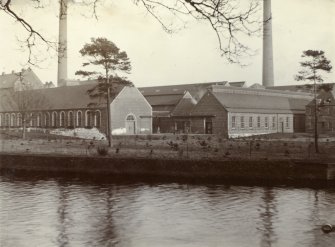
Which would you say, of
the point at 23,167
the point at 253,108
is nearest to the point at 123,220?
the point at 23,167

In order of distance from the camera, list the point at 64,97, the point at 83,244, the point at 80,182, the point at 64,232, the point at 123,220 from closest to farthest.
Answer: the point at 83,244
the point at 64,232
the point at 123,220
the point at 80,182
the point at 64,97

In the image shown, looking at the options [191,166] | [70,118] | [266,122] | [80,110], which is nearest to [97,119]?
[80,110]

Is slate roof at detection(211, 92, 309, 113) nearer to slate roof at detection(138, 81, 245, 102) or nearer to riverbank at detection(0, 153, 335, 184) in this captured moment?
slate roof at detection(138, 81, 245, 102)

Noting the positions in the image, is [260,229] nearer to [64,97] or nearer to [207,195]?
[207,195]

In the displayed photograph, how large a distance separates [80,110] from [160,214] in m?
40.5

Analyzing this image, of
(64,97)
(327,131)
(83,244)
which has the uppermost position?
(64,97)

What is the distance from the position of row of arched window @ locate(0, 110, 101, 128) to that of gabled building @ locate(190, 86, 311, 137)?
11.6 metres

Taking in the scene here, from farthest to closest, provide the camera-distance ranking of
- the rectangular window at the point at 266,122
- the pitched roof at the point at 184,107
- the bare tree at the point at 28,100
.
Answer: the pitched roof at the point at 184,107, the rectangular window at the point at 266,122, the bare tree at the point at 28,100

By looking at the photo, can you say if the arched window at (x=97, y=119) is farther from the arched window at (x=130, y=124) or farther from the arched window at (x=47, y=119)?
the arched window at (x=47, y=119)

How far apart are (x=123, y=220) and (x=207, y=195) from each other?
518cm

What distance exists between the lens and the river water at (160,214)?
12234mm

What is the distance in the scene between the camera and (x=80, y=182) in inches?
889

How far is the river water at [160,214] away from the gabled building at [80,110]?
1128 inches

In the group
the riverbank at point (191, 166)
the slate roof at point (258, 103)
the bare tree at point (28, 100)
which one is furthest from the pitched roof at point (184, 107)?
the riverbank at point (191, 166)
